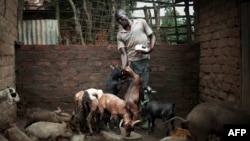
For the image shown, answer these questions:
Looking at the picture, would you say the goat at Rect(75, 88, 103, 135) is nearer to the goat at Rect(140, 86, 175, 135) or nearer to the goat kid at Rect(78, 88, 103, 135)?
the goat kid at Rect(78, 88, 103, 135)

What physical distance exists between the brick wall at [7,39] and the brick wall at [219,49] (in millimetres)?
3618

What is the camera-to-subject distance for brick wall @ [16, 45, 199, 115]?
23.6 ft

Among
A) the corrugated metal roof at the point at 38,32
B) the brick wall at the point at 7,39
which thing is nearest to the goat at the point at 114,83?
the brick wall at the point at 7,39

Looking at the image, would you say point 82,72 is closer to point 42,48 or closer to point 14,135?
point 42,48

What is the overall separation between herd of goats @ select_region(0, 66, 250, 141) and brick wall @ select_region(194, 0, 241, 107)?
3.67 ft

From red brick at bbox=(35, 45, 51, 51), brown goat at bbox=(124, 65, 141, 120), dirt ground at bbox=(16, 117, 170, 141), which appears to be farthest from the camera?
red brick at bbox=(35, 45, 51, 51)

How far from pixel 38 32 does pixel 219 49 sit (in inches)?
184

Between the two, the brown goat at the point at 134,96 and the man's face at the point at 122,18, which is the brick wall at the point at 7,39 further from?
the brown goat at the point at 134,96

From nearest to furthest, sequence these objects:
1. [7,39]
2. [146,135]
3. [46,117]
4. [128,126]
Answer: [128,126]
[46,117]
[146,135]
[7,39]

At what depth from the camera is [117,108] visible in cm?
497

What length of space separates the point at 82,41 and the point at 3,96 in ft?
19.1

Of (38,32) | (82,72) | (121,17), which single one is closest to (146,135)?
(121,17)

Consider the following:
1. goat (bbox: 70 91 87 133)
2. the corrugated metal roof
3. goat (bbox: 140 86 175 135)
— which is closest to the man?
goat (bbox: 140 86 175 135)

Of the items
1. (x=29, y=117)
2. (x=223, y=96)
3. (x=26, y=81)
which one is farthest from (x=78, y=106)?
(x=223, y=96)
